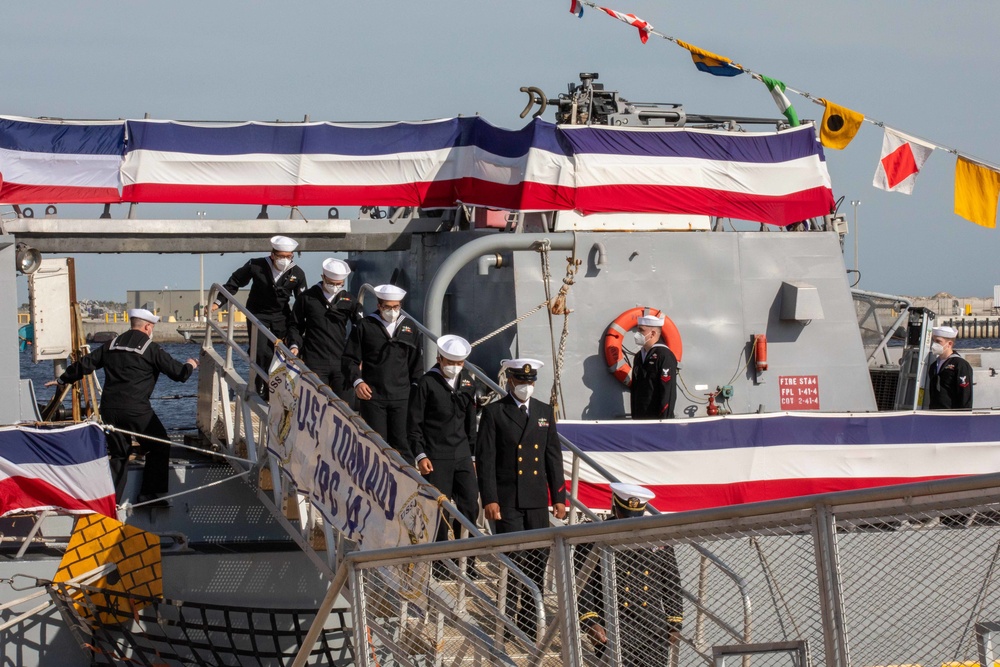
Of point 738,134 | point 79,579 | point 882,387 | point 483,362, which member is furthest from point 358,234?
point 882,387

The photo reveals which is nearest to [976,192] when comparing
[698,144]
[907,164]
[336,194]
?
[907,164]

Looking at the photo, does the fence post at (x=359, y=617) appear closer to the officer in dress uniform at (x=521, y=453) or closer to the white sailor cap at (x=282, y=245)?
the officer in dress uniform at (x=521, y=453)

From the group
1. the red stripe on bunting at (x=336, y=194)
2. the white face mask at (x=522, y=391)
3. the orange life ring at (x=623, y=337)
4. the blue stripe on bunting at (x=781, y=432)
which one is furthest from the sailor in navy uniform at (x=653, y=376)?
the white face mask at (x=522, y=391)

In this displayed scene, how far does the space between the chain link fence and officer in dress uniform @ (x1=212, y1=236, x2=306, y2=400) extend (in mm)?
3726

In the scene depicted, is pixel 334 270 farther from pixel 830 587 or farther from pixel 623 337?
pixel 830 587

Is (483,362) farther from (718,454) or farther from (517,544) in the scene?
(517,544)

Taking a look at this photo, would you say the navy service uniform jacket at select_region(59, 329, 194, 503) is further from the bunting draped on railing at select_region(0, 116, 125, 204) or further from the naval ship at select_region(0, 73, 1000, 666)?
the bunting draped on railing at select_region(0, 116, 125, 204)

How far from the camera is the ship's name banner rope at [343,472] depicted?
5430 mm

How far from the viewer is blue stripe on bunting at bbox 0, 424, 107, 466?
7613mm

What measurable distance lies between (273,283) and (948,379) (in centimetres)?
578

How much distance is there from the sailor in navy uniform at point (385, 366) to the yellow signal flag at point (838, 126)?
4.97 metres

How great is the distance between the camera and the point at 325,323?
8609 mm

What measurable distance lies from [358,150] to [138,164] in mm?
1884

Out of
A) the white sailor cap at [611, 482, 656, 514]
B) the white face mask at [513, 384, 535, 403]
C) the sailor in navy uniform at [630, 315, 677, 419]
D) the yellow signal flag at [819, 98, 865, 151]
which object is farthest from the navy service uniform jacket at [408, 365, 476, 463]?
the yellow signal flag at [819, 98, 865, 151]
